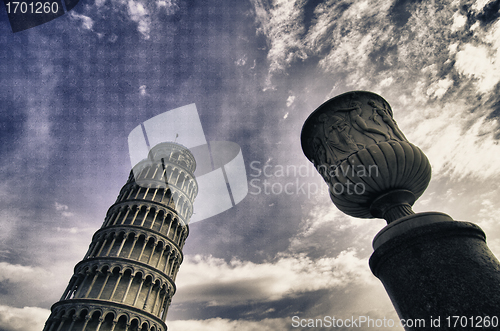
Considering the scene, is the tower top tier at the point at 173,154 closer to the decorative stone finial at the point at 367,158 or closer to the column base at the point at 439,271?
the decorative stone finial at the point at 367,158

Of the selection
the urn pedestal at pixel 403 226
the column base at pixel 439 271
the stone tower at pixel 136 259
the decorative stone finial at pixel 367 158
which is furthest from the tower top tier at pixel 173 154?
the column base at pixel 439 271

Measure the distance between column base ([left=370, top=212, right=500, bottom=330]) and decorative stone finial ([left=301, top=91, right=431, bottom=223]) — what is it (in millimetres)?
815

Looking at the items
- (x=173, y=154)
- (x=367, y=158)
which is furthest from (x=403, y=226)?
(x=173, y=154)

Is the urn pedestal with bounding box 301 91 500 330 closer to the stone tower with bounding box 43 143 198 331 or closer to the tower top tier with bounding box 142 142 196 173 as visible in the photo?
the stone tower with bounding box 43 143 198 331

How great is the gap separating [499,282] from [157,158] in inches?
1294

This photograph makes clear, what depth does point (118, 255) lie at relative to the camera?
71.5 feet

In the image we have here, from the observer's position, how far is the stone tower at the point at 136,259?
18.3 meters

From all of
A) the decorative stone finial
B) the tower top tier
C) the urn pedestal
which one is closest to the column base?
the urn pedestal

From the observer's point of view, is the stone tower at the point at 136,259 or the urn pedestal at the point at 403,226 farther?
the stone tower at the point at 136,259

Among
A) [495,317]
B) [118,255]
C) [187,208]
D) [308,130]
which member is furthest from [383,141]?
[187,208]

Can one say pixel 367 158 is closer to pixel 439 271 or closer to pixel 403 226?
pixel 403 226

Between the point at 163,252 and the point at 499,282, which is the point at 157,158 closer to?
the point at 163,252

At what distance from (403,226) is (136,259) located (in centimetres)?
2368

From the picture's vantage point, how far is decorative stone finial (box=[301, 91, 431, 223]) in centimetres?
418
